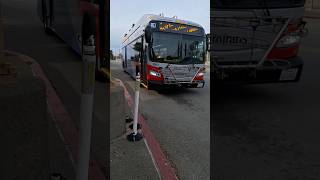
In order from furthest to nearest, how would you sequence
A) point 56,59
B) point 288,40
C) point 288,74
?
point 56,59 < point 288,74 < point 288,40

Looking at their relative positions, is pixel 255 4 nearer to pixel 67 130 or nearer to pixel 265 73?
pixel 265 73

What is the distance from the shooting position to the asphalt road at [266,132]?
516 centimetres

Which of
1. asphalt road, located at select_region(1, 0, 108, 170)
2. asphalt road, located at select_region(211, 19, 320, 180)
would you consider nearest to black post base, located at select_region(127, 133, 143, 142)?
asphalt road, located at select_region(1, 0, 108, 170)

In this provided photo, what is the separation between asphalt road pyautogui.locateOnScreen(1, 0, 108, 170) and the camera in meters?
6.81

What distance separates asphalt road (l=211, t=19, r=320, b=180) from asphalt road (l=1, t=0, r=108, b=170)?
1780 millimetres

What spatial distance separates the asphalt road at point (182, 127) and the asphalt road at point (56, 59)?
93 cm

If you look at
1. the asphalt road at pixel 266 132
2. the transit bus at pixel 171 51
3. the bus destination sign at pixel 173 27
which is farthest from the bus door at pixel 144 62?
the asphalt road at pixel 266 132

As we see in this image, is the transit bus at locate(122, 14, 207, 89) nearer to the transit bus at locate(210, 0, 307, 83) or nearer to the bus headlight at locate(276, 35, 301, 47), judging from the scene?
the transit bus at locate(210, 0, 307, 83)

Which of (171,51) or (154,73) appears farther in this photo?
(154,73)

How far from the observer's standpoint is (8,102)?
325 centimetres

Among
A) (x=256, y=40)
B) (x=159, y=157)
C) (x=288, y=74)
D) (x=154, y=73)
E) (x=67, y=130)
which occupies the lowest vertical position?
(x=159, y=157)

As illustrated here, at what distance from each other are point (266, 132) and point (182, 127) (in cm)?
147

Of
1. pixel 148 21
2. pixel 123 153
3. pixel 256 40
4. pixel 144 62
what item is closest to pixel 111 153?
pixel 123 153

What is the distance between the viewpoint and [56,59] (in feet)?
38.9
